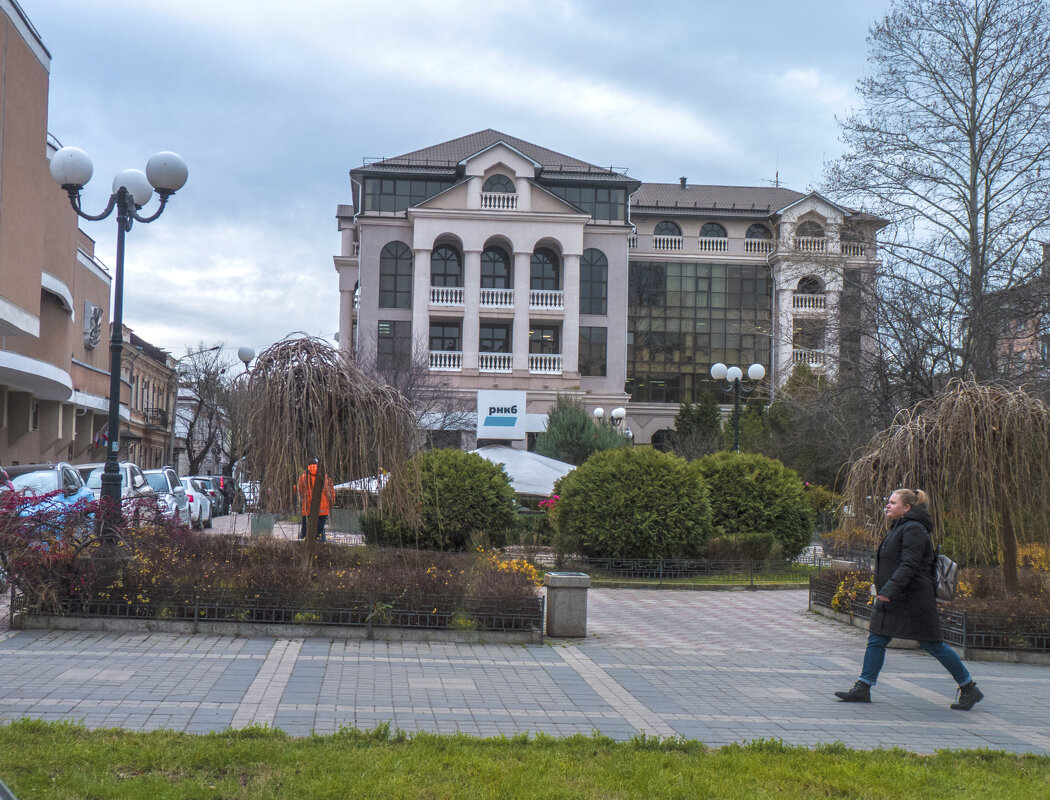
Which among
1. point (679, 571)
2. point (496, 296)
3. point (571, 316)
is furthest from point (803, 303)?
point (679, 571)

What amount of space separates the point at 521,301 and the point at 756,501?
30.2 metres

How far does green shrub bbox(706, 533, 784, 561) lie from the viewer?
20359 millimetres

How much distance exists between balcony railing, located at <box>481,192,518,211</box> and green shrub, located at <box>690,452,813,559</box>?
101ft

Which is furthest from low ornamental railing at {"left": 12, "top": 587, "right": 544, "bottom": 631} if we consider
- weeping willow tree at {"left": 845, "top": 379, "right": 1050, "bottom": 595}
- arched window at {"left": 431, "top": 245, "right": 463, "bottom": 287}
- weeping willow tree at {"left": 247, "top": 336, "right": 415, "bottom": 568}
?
arched window at {"left": 431, "top": 245, "right": 463, "bottom": 287}

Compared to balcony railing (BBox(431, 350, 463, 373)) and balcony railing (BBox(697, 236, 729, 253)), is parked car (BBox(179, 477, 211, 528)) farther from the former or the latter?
balcony railing (BBox(697, 236, 729, 253))

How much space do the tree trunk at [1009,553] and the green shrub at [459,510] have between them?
32.8 ft

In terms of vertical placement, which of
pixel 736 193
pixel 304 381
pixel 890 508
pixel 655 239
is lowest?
pixel 890 508

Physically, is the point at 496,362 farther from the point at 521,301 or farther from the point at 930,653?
the point at 930,653

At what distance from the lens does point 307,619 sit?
10.4 m

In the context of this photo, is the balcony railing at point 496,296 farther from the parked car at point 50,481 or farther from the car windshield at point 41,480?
the car windshield at point 41,480

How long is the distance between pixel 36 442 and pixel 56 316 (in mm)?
4990

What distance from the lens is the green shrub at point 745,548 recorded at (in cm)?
2036

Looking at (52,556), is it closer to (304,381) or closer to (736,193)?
(304,381)

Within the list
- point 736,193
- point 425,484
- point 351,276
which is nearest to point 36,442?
point 351,276
